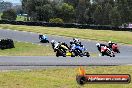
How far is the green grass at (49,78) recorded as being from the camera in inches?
444

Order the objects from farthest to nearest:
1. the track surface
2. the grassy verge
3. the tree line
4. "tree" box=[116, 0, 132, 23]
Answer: the tree line → "tree" box=[116, 0, 132, 23] → the grassy verge → the track surface

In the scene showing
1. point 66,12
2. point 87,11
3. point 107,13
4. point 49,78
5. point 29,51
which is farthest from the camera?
point 87,11

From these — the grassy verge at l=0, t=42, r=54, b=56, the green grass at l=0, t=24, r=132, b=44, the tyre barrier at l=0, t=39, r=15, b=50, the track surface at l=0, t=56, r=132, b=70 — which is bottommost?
the green grass at l=0, t=24, r=132, b=44

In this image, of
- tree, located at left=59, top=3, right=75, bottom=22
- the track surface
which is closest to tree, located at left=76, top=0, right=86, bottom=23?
tree, located at left=59, top=3, right=75, bottom=22

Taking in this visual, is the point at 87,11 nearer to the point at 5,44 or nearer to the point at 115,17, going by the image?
the point at 115,17

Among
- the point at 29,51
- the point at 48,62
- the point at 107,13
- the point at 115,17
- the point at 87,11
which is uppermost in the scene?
the point at 48,62

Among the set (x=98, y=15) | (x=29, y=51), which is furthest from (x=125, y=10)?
(x=29, y=51)

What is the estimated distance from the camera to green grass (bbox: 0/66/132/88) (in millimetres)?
11289

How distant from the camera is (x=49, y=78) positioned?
12508 mm

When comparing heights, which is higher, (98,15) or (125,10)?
(125,10)

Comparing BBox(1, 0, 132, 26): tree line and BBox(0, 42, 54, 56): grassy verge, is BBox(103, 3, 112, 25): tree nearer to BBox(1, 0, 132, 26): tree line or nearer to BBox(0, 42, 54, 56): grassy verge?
BBox(1, 0, 132, 26): tree line

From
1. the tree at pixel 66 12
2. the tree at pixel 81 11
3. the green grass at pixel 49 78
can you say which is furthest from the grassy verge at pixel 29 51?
the tree at pixel 81 11

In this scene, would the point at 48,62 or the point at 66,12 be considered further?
the point at 66,12

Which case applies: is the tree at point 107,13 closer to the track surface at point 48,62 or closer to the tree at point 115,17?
the tree at point 115,17
